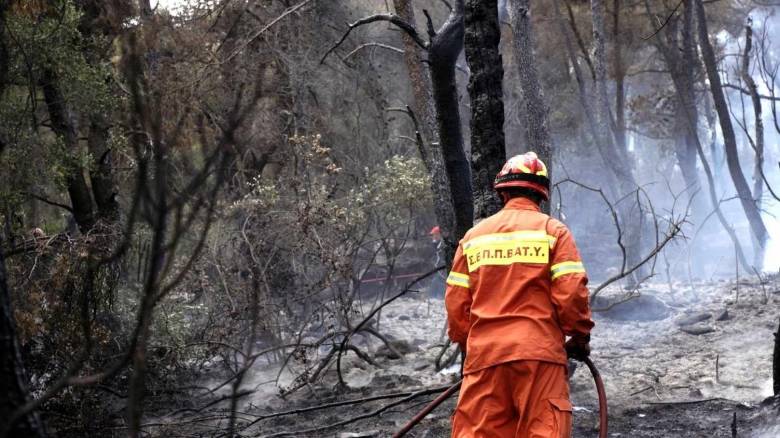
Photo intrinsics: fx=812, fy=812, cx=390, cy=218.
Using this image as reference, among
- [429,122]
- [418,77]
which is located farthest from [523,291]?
[418,77]

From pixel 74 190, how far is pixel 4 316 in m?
11.8

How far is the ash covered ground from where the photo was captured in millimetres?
6461

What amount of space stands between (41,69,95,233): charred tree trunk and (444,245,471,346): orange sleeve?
8078mm

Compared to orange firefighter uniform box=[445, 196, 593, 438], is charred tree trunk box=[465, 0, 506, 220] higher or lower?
higher

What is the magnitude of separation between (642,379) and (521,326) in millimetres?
5053

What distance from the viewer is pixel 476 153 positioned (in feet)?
20.0

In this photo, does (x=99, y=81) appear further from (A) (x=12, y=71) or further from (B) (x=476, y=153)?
(B) (x=476, y=153)

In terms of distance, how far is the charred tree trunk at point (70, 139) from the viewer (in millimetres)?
11773

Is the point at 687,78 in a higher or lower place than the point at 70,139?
higher

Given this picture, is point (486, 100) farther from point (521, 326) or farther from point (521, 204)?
point (521, 326)

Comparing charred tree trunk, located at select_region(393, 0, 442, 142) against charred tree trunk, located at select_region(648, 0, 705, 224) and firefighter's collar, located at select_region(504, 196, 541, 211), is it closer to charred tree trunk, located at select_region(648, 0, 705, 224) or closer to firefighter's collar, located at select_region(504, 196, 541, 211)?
firefighter's collar, located at select_region(504, 196, 541, 211)

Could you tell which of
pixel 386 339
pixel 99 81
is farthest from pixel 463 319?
pixel 99 81

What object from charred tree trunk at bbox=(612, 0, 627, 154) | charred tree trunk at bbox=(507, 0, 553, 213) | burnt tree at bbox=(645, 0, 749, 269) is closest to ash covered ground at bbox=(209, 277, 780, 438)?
charred tree trunk at bbox=(507, 0, 553, 213)

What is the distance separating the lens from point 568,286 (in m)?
3.87
